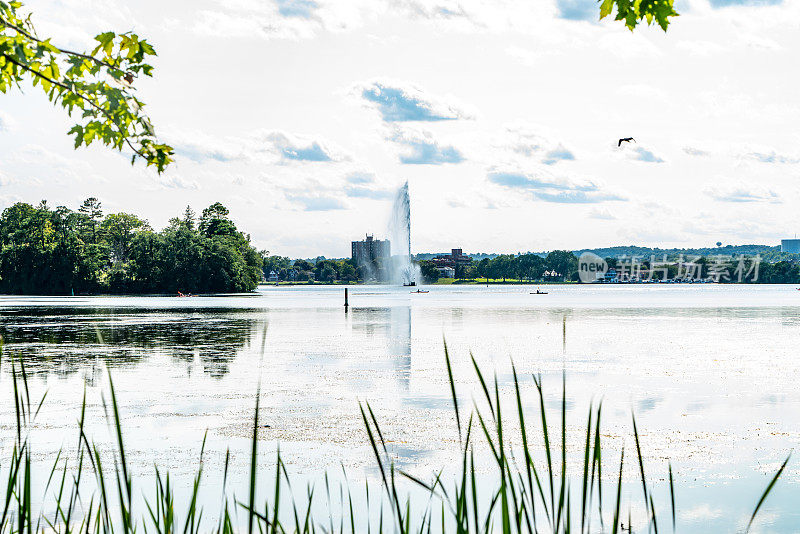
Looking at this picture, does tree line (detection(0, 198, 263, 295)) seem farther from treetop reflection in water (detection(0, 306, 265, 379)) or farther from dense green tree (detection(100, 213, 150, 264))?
treetop reflection in water (detection(0, 306, 265, 379))

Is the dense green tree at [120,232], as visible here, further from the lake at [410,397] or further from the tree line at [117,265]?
the lake at [410,397]

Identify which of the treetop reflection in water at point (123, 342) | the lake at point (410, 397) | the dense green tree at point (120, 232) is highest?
the dense green tree at point (120, 232)

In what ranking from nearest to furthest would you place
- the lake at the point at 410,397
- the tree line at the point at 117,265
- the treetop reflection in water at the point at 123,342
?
1. the lake at the point at 410,397
2. the treetop reflection in water at the point at 123,342
3. the tree line at the point at 117,265

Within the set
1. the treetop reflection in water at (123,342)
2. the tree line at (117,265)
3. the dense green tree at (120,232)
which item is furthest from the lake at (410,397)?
the dense green tree at (120,232)

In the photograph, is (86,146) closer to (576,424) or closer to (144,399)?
(576,424)

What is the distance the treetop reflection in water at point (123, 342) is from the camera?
2053 centimetres

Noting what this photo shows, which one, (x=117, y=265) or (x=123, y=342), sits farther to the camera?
(x=117, y=265)

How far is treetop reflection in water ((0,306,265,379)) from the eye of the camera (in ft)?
67.4

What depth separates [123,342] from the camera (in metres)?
27.7

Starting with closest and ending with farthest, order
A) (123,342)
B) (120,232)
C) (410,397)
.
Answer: (410,397) < (123,342) < (120,232)

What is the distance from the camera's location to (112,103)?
5125mm

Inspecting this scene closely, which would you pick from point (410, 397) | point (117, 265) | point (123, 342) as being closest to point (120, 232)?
point (117, 265)

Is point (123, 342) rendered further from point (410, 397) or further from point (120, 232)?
point (120, 232)

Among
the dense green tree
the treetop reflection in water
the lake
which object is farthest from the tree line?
the lake
